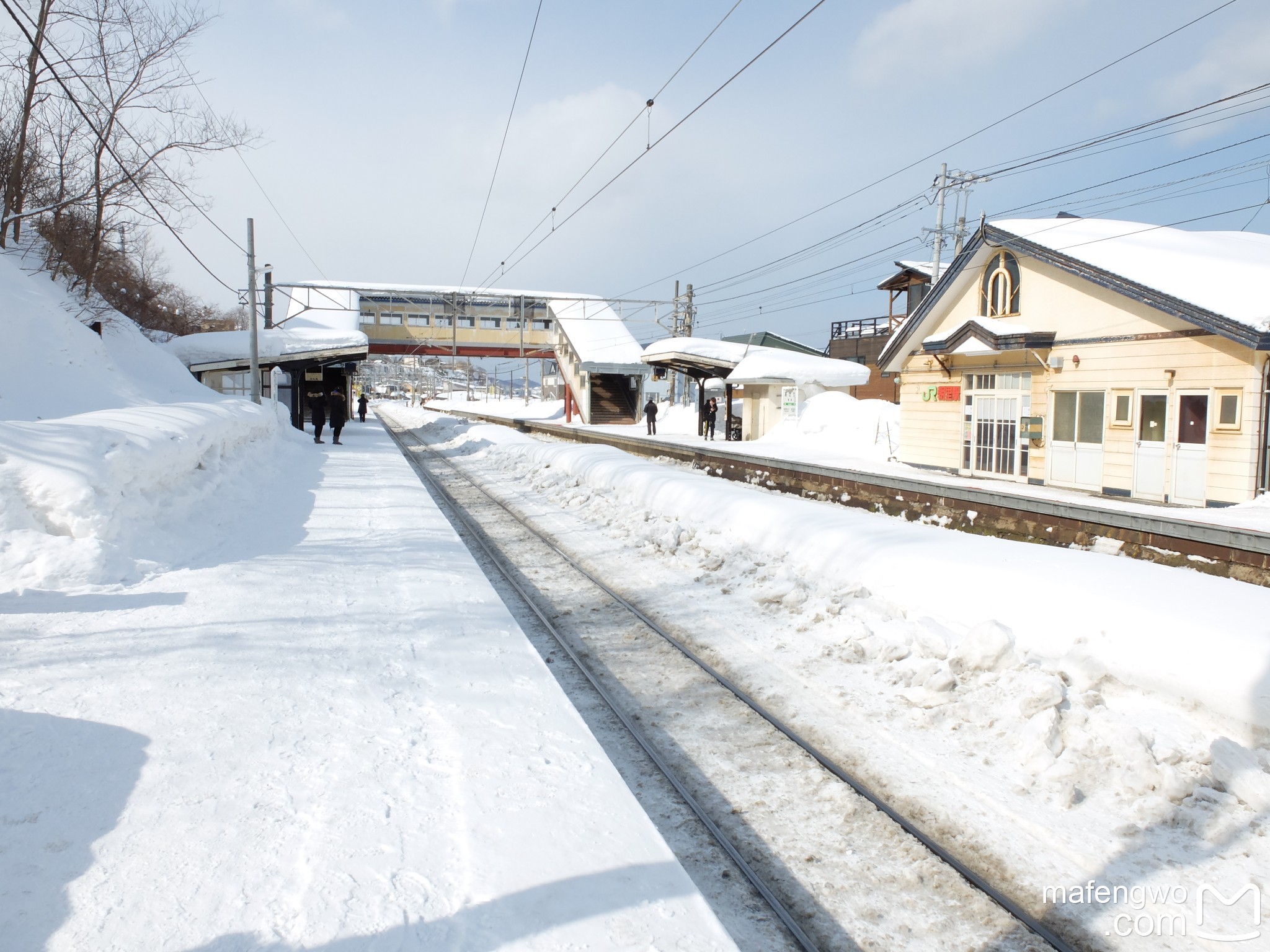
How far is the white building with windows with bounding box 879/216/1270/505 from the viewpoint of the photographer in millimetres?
13742

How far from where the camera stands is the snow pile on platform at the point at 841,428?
26047 mm

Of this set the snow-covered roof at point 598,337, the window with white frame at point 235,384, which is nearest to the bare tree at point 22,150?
the window with white frame at point 235,384

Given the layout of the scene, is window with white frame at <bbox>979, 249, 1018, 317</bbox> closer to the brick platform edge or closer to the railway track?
the brick platform edge

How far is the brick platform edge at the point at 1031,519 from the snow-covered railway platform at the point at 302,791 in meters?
7.58

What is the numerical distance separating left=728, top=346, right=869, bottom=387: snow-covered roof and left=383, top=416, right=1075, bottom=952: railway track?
79.8ft

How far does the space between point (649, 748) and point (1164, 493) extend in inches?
589

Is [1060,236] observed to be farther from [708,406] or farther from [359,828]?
[359,828]

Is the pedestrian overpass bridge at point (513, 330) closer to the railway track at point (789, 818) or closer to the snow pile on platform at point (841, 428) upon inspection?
the snow pile on platform at point (841, 428)

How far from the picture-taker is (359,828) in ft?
10.5

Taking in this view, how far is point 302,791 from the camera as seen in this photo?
3422 millimetres

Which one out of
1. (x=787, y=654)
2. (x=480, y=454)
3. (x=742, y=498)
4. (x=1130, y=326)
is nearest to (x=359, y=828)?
(x=787, y=654)

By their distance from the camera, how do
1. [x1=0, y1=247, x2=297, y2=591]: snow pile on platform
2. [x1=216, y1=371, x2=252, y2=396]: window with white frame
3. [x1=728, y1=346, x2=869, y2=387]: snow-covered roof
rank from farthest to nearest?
[x1=728, y1=346, x2=869, y2=387]: snow-covered roof < [x1=216, y1=371, x2=252, y2=396]: window with white frame < [x1=0, y1=247, x2=297, y2=591]: snow pile on platform

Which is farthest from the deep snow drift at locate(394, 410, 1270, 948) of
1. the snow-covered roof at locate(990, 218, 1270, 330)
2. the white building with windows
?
the snow-covered roof at locate(990, 218, 1270, 330)

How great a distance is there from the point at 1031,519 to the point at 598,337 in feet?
122
